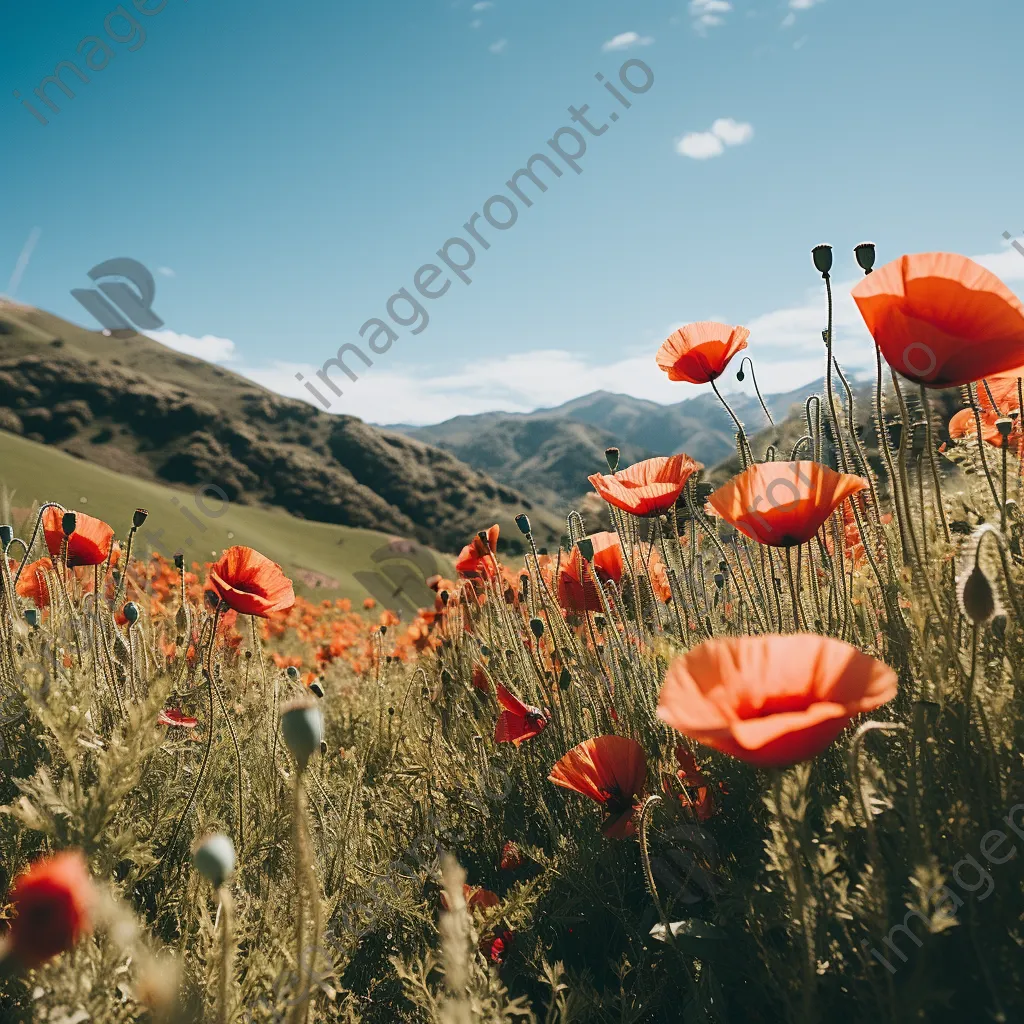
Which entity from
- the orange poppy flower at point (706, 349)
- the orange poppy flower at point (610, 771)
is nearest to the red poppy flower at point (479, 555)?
the orange poppy flower at point (706, 349)

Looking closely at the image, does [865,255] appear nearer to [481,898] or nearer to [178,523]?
[481,898]

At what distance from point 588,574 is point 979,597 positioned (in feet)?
4.51

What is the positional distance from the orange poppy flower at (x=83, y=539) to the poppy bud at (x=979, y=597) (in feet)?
6.97

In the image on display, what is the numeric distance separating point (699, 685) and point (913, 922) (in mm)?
418

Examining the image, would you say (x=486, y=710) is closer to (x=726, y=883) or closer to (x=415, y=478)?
(x=726, y=883)

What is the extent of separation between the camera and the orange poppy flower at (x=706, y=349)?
5.67 ft

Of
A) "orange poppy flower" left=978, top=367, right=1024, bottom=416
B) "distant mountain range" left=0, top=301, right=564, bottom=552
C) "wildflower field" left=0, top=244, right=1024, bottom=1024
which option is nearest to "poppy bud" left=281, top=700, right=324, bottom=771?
"wildflower field" left=0, top=244, right=1024, bottom=1024

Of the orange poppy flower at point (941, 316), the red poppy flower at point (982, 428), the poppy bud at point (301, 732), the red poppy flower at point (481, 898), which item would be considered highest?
the red poppy flower at point (982, 428)

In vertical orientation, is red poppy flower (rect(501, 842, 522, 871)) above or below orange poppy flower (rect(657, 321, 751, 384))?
below

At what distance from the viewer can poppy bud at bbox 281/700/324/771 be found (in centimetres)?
76

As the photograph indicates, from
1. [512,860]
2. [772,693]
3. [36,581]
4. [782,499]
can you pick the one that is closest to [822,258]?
[782,499]

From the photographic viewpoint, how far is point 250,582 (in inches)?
73.8

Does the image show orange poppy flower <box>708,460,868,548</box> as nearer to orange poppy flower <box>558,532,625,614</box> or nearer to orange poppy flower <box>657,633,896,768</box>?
orange poppy flower <box>657,633,896,768</box>

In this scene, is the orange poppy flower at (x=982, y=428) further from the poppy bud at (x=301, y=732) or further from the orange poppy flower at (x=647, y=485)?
the poppy bud at (x=301, y=732)
